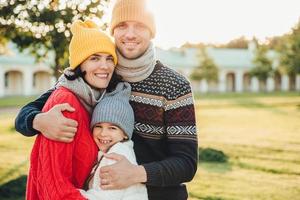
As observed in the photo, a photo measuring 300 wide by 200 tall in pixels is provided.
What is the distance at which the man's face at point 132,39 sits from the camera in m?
3.00

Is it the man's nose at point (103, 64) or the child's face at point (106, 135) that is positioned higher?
the man's nose at point (103, 64)

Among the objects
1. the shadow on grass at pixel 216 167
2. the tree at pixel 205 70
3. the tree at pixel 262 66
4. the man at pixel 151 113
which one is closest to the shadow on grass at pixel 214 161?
the shadow on grass at pixel 216 167

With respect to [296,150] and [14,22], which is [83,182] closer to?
[14,22]

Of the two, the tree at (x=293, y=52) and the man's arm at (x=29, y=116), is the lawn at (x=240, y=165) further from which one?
the tree at (x=293, y=52)

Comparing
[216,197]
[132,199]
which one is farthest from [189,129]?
[216,197]

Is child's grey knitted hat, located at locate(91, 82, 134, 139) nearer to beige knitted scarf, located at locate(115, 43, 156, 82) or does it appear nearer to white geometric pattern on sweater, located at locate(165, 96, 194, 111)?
beige knitted scarf, located at locate(115, 43, 156, 82)

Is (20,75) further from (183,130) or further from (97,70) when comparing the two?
(183,130)

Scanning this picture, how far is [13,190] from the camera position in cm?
815

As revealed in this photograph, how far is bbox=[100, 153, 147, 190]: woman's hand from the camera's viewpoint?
260 centimetres

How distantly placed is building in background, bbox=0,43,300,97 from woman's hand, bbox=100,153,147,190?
46810 mm

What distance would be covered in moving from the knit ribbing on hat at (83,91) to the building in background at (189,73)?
Result: 46549 mm

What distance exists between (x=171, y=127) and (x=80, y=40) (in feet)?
2.48

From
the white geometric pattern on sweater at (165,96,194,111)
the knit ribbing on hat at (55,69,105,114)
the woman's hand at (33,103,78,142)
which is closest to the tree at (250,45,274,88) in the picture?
the white geometric pattern on sweater at (165,96,194,111)

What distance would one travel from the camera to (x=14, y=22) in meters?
7.32
